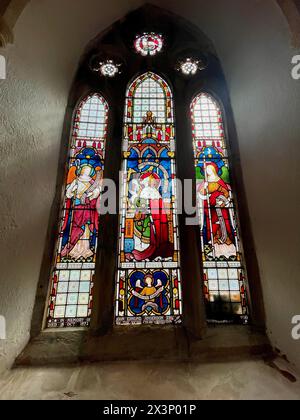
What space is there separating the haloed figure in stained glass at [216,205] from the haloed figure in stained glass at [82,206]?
1.20m

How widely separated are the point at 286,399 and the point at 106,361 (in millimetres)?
1333

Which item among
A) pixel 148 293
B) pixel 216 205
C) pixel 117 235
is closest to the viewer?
pixel 148 293

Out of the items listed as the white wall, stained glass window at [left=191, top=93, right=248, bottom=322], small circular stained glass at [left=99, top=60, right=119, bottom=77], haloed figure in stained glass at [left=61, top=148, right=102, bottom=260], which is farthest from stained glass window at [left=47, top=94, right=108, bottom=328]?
stained glass window at [left=191, top=93, right=248, bottom=322]

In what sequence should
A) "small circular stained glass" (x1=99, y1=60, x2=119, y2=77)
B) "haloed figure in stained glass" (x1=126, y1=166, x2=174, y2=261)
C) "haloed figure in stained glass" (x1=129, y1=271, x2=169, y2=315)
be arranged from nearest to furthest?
"haloed figure in stained glass" (x1=129, y1=271, x2=169, y2=315), "haloed figure in stained glass" (x1=126, y1=166, x2=174, y2=261), "small circular stained glass" (x1=99, y1=60, x2=119, y2=77)

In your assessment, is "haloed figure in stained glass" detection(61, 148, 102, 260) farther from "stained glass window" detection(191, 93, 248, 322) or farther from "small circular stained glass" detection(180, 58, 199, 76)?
"small circular stained glass" detection(180, 58, 199, 76)

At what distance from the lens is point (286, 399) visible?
5.66 feet

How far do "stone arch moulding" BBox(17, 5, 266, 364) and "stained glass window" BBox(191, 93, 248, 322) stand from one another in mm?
117

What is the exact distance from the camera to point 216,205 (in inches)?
118

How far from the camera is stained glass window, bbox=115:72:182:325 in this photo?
8.27 ft

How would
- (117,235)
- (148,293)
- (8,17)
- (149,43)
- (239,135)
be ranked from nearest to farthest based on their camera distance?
(8,17) < (148,293) < (117,235) < (239,135) < (149,43)

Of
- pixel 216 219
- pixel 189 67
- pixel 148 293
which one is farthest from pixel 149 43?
pixel 148 293

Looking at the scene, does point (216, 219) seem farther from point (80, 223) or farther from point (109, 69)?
point (109, 69)

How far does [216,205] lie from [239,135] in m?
0.88

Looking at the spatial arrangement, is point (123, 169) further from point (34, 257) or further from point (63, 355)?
point (63, 355)
